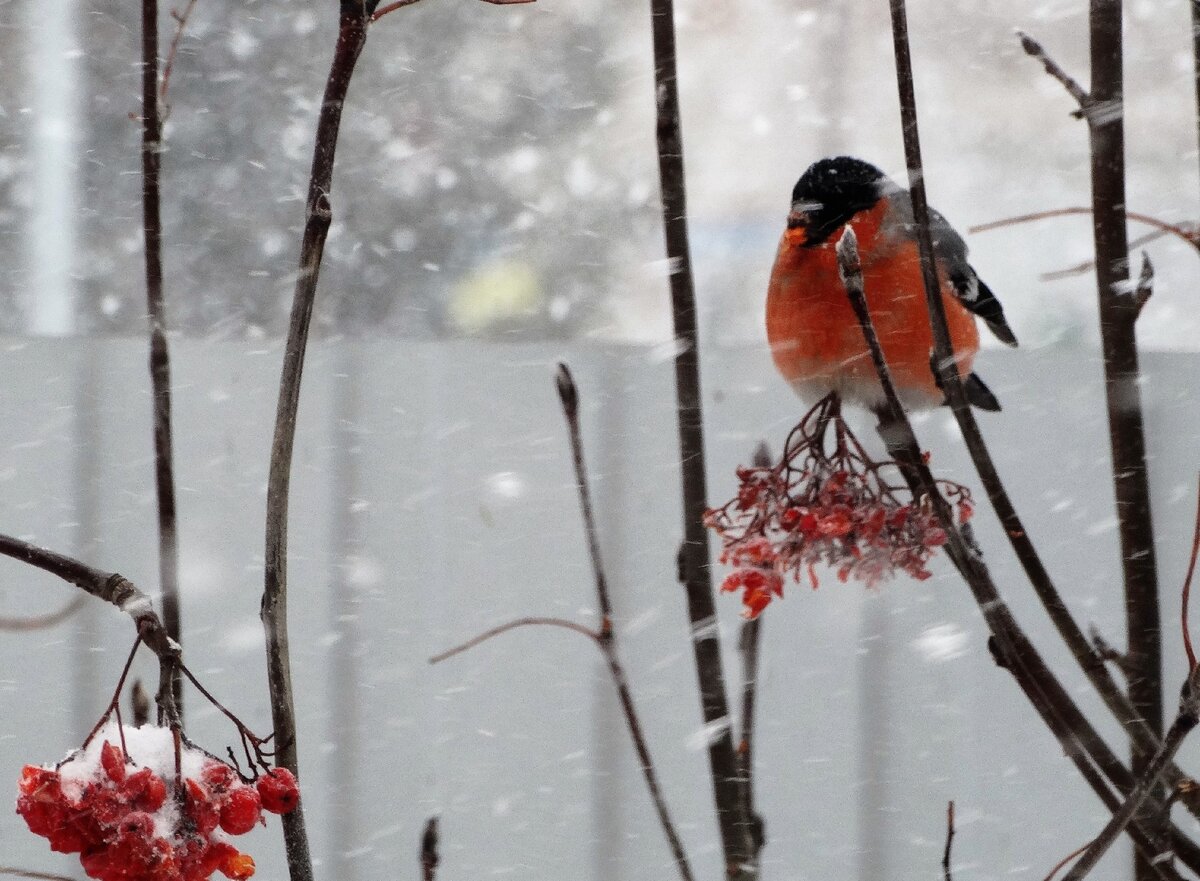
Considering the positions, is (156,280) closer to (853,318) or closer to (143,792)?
(143,792)

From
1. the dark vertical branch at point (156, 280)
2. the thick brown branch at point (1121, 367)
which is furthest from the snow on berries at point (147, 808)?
the thick brown branch at point (1121, 367)

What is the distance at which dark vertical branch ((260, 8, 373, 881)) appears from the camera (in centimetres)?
30

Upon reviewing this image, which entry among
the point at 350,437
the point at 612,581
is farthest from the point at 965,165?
the point at 350,437

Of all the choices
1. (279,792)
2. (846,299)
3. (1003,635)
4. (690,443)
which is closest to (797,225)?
(846,299)

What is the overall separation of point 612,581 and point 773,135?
1.42ft

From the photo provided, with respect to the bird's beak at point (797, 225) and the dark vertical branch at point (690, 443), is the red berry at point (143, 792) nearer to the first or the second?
the dark vertical branch at point (690, 443)

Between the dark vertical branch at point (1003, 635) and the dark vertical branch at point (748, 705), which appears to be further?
the dark vertical branch at point (748, 705)

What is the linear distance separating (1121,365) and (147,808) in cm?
45

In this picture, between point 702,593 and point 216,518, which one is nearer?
point 702,593

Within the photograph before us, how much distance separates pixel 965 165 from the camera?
0.94m

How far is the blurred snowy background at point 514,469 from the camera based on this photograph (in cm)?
86

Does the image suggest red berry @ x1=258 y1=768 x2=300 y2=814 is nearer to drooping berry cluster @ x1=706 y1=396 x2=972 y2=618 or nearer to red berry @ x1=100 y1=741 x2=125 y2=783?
red berry @ x1=100 y1=741 x2=125 y2=783

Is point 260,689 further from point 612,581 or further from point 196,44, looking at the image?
point 196,44

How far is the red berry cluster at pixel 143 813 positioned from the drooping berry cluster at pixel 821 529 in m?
0.20
